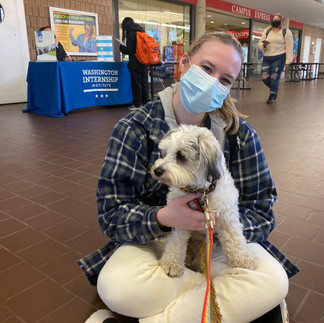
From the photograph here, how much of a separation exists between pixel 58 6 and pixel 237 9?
34.3 feet

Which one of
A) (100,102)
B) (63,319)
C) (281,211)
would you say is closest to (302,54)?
(100,102)

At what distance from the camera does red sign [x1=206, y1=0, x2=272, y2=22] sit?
1509 cm

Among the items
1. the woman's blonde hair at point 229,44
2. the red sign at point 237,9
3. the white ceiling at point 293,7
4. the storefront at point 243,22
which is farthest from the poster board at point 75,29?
the woman's blonde hair at point 229,44

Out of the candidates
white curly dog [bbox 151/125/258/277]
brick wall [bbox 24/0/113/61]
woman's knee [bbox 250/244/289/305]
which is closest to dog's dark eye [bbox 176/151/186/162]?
white curly dog [bbox 151/125/258/277]

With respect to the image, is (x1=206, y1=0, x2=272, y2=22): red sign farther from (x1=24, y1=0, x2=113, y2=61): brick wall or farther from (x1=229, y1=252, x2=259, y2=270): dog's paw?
(x1=229, y1=252, x2=259, y2=270): dog's paw

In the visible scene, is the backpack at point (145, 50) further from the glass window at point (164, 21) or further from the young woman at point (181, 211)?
the young woman at point (181, 211)

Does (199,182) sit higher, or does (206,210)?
(199,182)

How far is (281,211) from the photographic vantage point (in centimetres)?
266

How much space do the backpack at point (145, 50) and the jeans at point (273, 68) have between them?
10.2ft

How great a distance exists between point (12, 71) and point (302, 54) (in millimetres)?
21509

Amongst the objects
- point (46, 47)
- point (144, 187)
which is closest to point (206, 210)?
point (144, 187)

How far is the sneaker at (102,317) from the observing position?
1.49m

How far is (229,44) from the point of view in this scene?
4.99ft

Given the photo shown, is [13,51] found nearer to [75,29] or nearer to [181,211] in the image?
[75,29]
